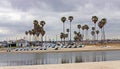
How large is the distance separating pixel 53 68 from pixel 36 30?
150767 mm

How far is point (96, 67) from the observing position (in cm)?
3184

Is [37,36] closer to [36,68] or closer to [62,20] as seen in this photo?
[62,20]

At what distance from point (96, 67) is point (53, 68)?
428cm

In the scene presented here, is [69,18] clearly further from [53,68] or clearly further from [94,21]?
[53,68]

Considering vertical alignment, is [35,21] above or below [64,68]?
above

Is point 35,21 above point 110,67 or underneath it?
above

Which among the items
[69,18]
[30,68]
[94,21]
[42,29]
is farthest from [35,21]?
[30,68]

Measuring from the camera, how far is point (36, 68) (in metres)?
32.3

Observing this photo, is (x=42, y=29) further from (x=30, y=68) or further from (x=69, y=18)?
(x=30, y=68)

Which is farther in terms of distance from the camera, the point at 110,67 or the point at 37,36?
the point at 37,36

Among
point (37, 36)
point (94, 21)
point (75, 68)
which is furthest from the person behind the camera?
point (37, 36)

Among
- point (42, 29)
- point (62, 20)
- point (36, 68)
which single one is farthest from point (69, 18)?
point (36, 68)

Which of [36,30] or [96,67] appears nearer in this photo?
[96,67]

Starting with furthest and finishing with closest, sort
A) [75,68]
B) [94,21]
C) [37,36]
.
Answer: [37,36]
[94,21]
[75,68]
